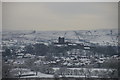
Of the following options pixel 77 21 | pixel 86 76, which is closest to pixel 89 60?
pixel 86 76

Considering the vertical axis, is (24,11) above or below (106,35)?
above

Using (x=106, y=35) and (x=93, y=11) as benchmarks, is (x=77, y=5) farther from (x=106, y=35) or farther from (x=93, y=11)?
(x=106, y=35)

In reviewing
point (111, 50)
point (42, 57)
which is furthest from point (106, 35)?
point (42, 57)

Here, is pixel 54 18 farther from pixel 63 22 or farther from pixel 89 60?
pixel 89 60

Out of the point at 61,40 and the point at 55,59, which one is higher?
the point at 61,40

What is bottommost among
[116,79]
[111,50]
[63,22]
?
[116,79]

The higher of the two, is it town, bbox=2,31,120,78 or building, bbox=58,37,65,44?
building, bbox=58,37,65,44

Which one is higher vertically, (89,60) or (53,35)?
(53,35)

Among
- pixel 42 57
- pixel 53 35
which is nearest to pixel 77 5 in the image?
pixel 53 35

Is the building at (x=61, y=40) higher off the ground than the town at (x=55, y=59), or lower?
higher
